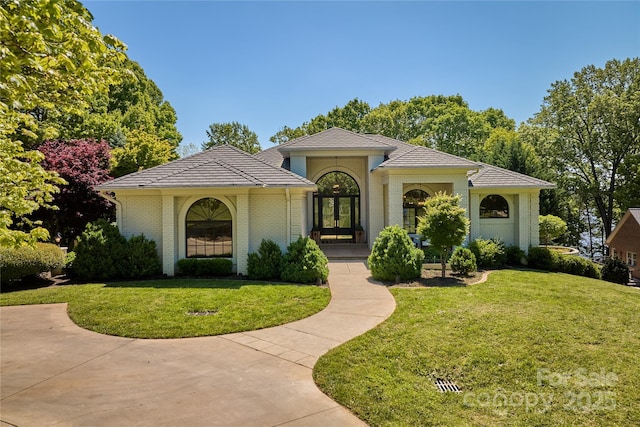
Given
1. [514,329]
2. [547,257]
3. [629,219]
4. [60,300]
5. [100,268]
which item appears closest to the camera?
[514,329]

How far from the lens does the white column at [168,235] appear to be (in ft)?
41.4

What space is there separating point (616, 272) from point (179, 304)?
710 inches

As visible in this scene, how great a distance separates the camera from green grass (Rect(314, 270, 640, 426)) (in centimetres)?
425

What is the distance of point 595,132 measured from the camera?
2956cm

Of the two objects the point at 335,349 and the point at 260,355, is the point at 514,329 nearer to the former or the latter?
the point at 335,349

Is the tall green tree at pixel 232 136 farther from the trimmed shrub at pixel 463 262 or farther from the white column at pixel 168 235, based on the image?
the trimmed shrub at pixel 463 262

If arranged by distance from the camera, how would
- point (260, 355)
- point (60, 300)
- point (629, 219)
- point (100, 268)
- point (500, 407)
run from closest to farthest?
point (500, 407), point (260, 355), point (60, 300), point (100, 268), point (629, 219)

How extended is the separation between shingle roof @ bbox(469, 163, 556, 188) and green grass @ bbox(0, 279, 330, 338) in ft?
→ 32.9

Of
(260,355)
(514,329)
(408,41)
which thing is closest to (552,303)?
(514,329)

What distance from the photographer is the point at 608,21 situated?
13.0m

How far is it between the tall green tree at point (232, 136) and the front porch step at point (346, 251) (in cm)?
2412

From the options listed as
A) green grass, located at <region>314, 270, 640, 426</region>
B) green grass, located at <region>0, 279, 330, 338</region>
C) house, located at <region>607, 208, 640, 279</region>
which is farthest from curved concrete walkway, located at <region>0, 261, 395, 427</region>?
house, located at <region>607, 208, 640, 279</region>

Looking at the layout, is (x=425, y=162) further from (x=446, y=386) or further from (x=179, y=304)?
(x=446, y=386)

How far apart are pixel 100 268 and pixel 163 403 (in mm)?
9403
